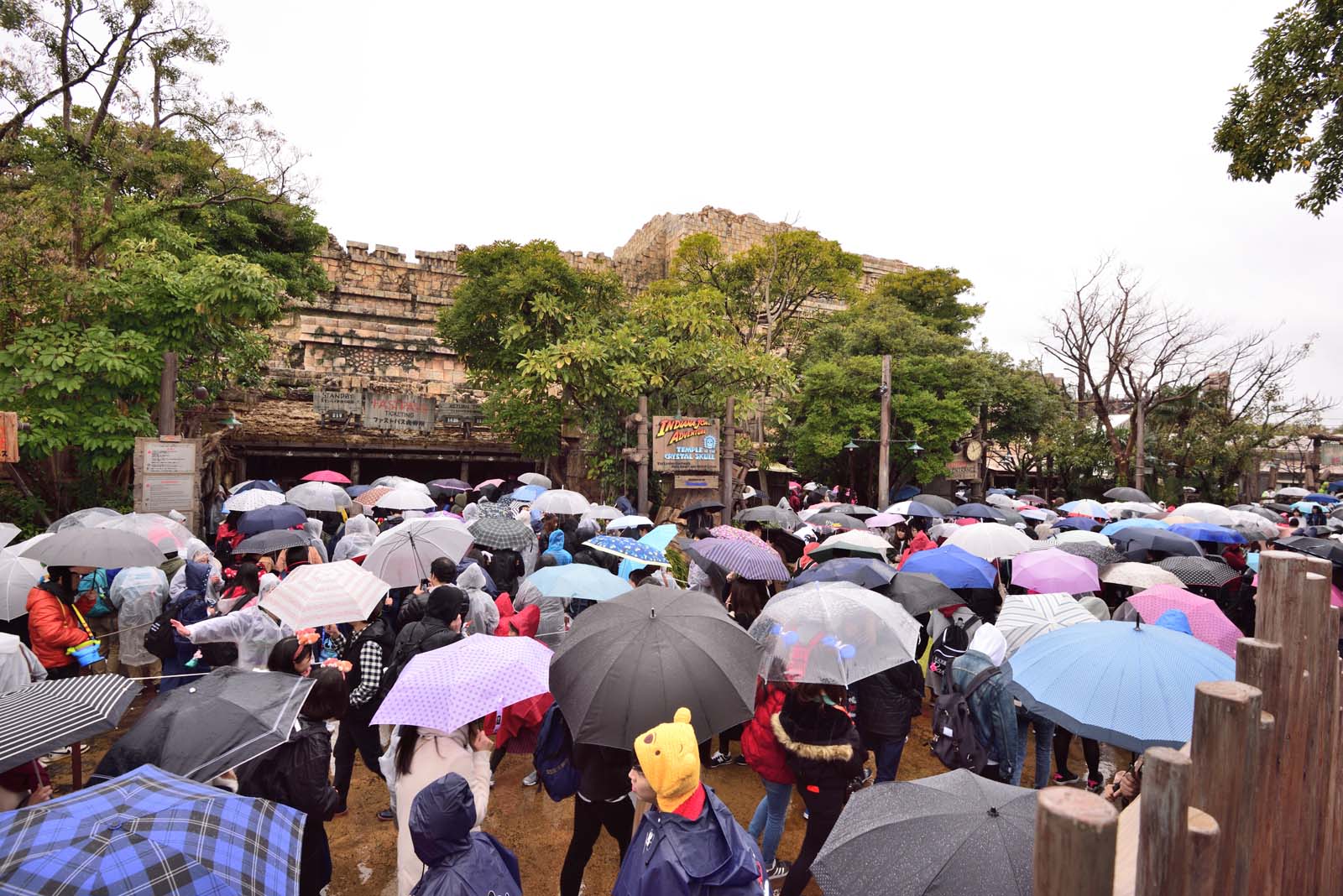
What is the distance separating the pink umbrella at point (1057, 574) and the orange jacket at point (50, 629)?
7.53 meters

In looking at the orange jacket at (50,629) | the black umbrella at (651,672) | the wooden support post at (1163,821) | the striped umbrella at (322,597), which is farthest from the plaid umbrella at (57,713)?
the wooden support post at (1163,821)

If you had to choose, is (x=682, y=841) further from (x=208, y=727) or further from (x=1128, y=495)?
(x=1128, y=495)

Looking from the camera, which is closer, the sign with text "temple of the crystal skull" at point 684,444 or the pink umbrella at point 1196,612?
the pink umbrella at point 1196,612

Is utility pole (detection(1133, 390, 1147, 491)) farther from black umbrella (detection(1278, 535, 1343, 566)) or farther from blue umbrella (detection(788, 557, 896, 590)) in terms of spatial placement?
blue umbrella (detection(788, 557, 896, 590))

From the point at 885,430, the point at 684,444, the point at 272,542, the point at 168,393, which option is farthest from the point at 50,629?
the point at 885,430

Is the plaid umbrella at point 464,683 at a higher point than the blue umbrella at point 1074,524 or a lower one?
higher

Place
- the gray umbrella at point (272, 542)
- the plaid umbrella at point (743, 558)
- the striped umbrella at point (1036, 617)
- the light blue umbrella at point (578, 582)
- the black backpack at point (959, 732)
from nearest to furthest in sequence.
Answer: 1. the black backpack at point (959, 732)
2. the striped umbrella at point (1036, 617)
3. the light blue umbrella at point (578, 582)
4. the plaid umbrella at point (743, 558)
5. the gray umbrella at point (272, 542)

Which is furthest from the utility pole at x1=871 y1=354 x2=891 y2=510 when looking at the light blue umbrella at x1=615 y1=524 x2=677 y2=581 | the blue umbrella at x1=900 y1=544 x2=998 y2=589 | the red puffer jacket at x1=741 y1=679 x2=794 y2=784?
the red puffer jacket at x1=741 y1=679 x2=794 y2=784

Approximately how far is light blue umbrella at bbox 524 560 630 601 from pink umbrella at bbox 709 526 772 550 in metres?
1.39

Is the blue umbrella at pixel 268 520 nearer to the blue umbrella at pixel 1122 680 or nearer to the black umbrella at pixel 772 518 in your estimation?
the black umbrella at pixel 772 518

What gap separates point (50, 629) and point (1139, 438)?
23624 mm

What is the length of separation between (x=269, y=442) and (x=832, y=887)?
57.4 ft

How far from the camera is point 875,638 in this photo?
12.0ft

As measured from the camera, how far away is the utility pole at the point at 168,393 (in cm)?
972
